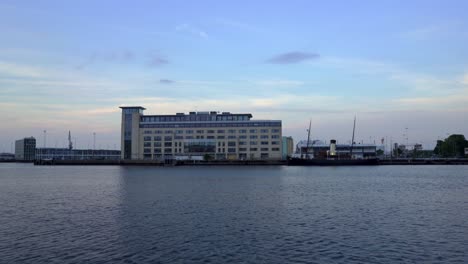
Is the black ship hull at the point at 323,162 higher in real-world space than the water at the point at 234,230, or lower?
higher

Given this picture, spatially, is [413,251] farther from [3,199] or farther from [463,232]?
[3,199]

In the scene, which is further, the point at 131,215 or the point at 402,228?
the point at 131,215

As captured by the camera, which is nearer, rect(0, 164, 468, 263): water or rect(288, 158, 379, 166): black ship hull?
rect(0, 164, 468, 263): water

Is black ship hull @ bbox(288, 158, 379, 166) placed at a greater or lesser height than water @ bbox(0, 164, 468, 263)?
greater

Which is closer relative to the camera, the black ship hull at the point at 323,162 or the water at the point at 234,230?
the water at the point at 234,230

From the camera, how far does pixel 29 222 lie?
110 feet

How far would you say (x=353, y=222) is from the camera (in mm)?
33500

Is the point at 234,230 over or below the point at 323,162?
below

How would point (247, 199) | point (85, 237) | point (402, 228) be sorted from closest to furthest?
point (85, 237), point (402, 228), point (247, 199)

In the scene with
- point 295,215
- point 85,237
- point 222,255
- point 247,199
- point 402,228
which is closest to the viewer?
point 222,255

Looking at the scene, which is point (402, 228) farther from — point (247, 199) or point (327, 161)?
point (327, 161)

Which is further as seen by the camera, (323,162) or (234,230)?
(323,162)

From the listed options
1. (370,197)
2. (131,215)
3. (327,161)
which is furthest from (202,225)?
(327,161)

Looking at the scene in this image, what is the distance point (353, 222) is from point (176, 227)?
43.6 feet
